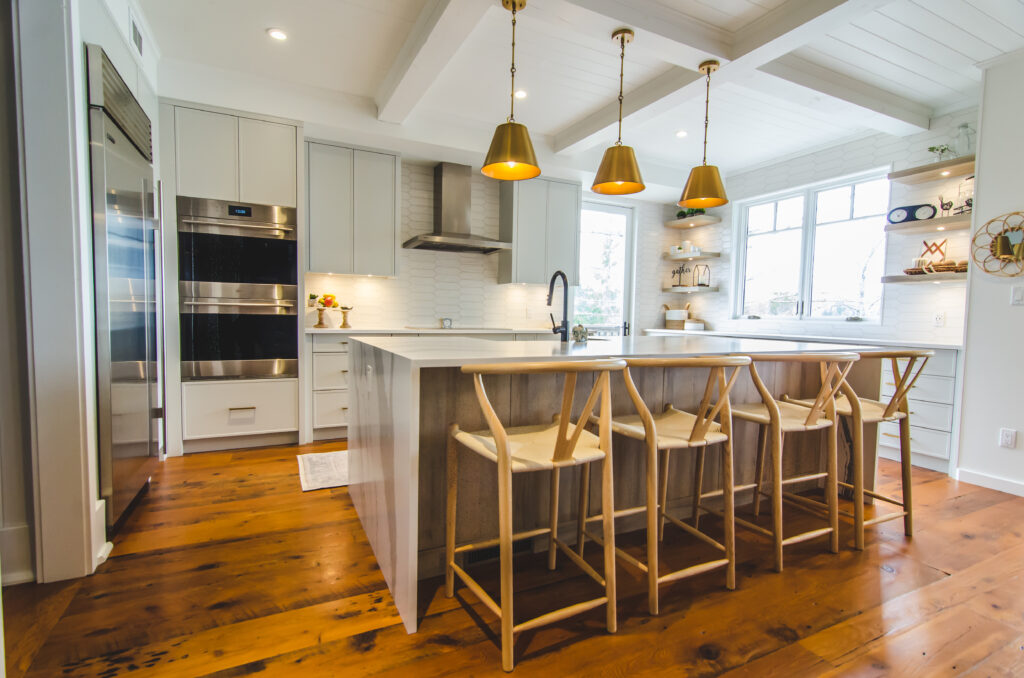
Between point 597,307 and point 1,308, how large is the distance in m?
5.11

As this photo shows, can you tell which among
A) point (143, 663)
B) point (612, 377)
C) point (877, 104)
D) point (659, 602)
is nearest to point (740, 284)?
point (877, 104)

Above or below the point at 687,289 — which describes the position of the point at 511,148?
above

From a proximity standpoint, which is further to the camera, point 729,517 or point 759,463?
point 759,463

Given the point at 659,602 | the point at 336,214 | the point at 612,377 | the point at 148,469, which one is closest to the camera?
the point at 659,602

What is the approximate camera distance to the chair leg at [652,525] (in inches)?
64.1

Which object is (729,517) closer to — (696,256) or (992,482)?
(992,482)

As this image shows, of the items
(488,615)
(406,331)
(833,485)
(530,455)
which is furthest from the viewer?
(406,331)

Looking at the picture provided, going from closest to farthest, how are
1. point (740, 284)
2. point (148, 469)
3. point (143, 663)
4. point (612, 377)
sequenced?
point (143, 663)
point (612, 377)
point (148, 469)
point (740, 284)

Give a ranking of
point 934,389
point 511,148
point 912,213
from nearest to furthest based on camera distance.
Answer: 1. point 511,148
2. point 934,389
3. point 912,213

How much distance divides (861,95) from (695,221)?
234cm

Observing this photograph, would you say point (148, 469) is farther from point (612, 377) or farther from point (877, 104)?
point (877, 104)

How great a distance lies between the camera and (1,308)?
1.79 meters

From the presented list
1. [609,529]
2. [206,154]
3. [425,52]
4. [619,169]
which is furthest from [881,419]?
[206,154]

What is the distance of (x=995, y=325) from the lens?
3.12m
